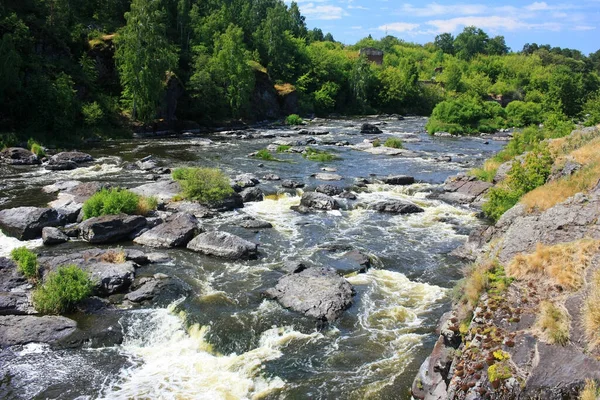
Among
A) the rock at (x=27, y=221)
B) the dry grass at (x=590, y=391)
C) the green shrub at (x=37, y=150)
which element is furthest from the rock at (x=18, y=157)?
the dry grass at (x=590, y=391)

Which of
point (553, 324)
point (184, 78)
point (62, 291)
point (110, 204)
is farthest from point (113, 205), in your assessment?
point (184, 78)

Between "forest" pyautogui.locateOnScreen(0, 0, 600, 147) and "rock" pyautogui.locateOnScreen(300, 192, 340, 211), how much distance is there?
25347 millimetres

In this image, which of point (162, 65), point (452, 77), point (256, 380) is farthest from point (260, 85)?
point (256, 380)

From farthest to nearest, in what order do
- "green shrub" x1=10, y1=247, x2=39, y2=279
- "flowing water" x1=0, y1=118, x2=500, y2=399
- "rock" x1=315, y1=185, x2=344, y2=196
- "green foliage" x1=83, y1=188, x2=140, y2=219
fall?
"rock" x1=315, y1=185, x2=344, y2=196 → "green foliage" x1=83, y1=188, x2=140, y2=219 → "green shrub" x1=10, y1=247, x2=39, y2=279 → "flowing water" x1=0, y1=118, x2=500, y2=399

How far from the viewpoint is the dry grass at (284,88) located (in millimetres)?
84631

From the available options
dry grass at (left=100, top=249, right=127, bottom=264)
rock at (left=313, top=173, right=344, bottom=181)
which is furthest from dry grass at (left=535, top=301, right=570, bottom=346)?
rock at (left=313, top=173, right=344, bottom=181)

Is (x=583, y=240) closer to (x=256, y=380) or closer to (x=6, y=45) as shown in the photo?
(x=256, y=380)

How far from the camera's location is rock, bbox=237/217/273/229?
23562 mm

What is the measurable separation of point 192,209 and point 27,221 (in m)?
7.68

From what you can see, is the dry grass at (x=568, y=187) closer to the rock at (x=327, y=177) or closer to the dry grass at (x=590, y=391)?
the dry grass at (x=590, y=391)

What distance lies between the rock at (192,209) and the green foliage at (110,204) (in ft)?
7.61

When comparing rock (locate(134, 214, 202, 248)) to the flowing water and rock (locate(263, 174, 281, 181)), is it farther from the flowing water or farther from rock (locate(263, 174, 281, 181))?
rock (locate(263, 174, 281, 181))

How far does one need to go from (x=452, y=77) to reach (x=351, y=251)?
352 feet

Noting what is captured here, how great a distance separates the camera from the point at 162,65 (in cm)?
5572
